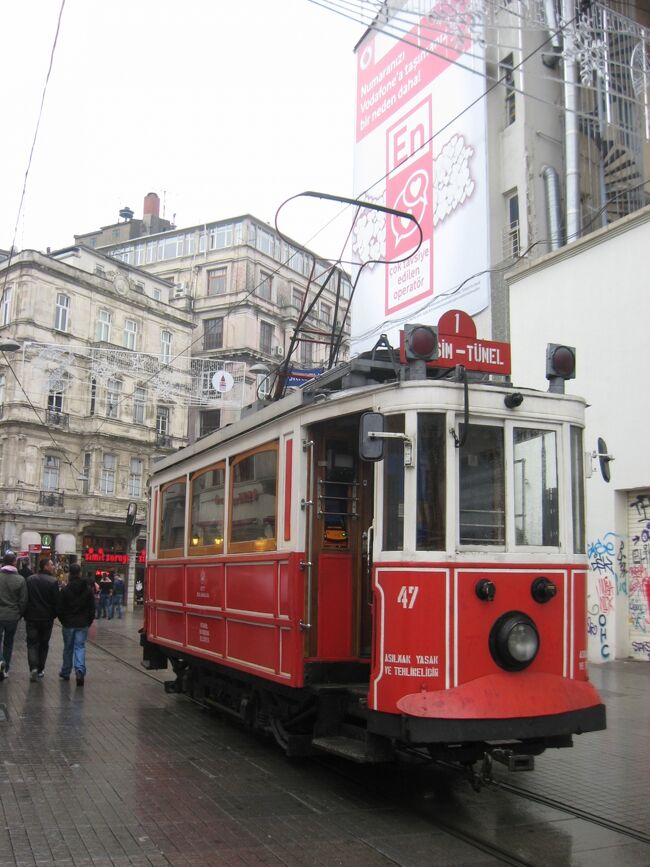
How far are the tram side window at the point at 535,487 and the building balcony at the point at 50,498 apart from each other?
1453 inches

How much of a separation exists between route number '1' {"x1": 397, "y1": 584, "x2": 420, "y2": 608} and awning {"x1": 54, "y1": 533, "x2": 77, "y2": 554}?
3686 centimetres

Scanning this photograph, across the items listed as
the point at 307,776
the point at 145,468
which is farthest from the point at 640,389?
the point at 145,468

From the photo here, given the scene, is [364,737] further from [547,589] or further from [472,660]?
[547,589]

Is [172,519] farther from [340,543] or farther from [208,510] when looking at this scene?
[340,543]

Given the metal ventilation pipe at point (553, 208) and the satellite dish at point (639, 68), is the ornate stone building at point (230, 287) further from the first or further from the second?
the satellite dish at point (639, 68)

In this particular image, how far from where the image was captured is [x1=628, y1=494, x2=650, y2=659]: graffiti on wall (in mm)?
13883

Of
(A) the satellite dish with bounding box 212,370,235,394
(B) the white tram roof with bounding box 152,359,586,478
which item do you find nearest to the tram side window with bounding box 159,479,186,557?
(B) the white tram roof with bounding box 152,359,586,478

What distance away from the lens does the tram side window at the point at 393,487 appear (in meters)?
5.95

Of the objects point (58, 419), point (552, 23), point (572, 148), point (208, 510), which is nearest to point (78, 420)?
point (58, 419)

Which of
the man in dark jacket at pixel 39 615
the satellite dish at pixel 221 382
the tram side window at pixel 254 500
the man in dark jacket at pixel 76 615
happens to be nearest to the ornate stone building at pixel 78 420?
the satellite dish at pixel 221 382

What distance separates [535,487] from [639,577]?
8.85m

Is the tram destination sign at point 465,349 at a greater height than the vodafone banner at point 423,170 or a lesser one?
lesser

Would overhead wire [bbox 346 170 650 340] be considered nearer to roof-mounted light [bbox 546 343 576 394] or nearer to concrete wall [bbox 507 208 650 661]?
concrete wall [bbox 507 208 650 661]

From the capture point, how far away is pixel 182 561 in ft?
32.6
